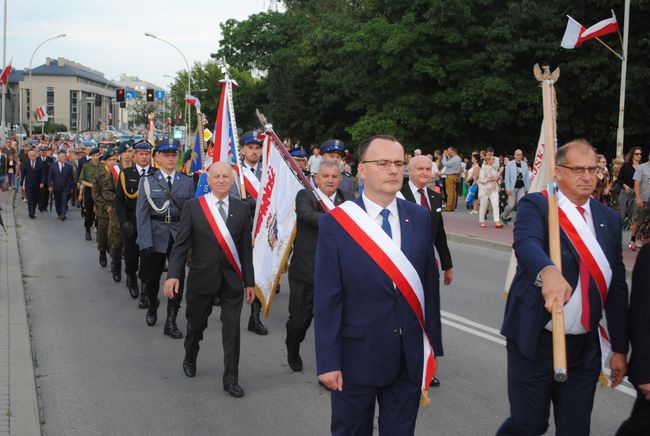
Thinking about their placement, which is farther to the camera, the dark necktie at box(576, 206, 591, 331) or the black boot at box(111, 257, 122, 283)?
the black boot at box(111, 257, 122, 283)

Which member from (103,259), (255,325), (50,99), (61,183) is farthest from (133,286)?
(50,99)

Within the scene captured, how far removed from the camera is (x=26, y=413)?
221 inches

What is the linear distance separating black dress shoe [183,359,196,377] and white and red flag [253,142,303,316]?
3.78 feet

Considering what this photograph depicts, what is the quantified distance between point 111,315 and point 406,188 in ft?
14.2

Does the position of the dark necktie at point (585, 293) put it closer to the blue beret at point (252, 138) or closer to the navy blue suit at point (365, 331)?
the navy blue suit at point (365, 331)

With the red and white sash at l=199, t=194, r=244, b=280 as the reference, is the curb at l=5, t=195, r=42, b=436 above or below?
below

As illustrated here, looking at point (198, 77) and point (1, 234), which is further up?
point (198, 77)

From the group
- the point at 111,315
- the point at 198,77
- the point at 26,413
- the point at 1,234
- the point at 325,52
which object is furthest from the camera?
the point at 198,77

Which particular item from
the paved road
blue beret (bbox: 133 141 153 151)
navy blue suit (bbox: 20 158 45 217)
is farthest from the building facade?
the paved road

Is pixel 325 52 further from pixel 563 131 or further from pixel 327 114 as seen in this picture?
pixel 563 131

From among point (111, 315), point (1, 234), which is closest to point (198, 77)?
point (1, 234)

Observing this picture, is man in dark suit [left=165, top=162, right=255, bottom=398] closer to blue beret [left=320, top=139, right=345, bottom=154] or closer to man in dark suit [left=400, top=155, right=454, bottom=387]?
man in dark suit [left=400, top=155, right=454, bottom=387]

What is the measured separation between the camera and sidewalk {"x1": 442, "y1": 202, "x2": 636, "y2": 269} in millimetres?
15539

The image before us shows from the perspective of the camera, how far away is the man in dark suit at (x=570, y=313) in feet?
12.7
